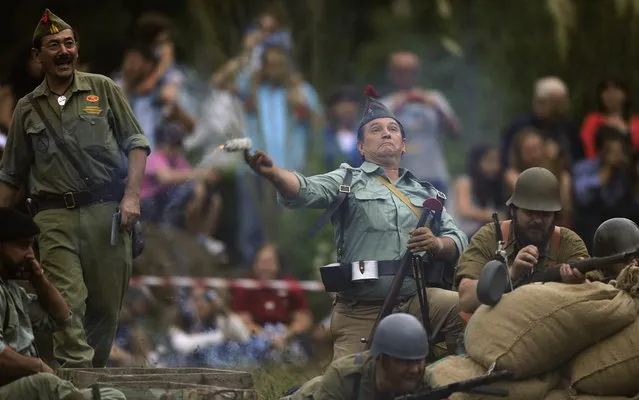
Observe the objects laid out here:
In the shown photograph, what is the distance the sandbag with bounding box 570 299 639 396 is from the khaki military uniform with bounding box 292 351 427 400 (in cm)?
109

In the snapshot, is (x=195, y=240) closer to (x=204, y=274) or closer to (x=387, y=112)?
(x=204, y=274)

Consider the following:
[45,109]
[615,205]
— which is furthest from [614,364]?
[615,205]

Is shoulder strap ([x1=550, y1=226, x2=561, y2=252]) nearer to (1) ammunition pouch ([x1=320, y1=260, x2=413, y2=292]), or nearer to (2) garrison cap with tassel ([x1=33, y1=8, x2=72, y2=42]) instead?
(1) ammunition pouch ([x1=320, y1=260, x2=413, y2=292])

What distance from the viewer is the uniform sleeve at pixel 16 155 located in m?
13.7

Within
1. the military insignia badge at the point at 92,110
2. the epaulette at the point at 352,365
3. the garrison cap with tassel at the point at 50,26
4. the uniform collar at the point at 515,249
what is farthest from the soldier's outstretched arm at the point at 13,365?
the uniform collar at the point at 515,249

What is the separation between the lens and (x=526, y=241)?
1307 centimetres

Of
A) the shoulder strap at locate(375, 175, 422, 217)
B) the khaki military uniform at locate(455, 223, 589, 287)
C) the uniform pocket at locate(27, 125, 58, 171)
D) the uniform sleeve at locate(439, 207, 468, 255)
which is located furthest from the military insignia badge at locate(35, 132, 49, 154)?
the khaki military uniform at locate(455, 223, 589, 287)

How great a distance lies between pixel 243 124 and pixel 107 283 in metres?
8.52

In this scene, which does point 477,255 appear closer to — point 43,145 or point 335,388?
point 335,388

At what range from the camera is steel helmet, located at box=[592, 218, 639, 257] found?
500 inches

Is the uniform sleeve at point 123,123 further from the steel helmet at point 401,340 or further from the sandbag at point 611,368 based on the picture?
the sandbag at point 611,368

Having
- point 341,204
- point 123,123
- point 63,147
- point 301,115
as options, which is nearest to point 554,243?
point 341,204

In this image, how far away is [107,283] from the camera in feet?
45.1

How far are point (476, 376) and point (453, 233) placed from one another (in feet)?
5.48
